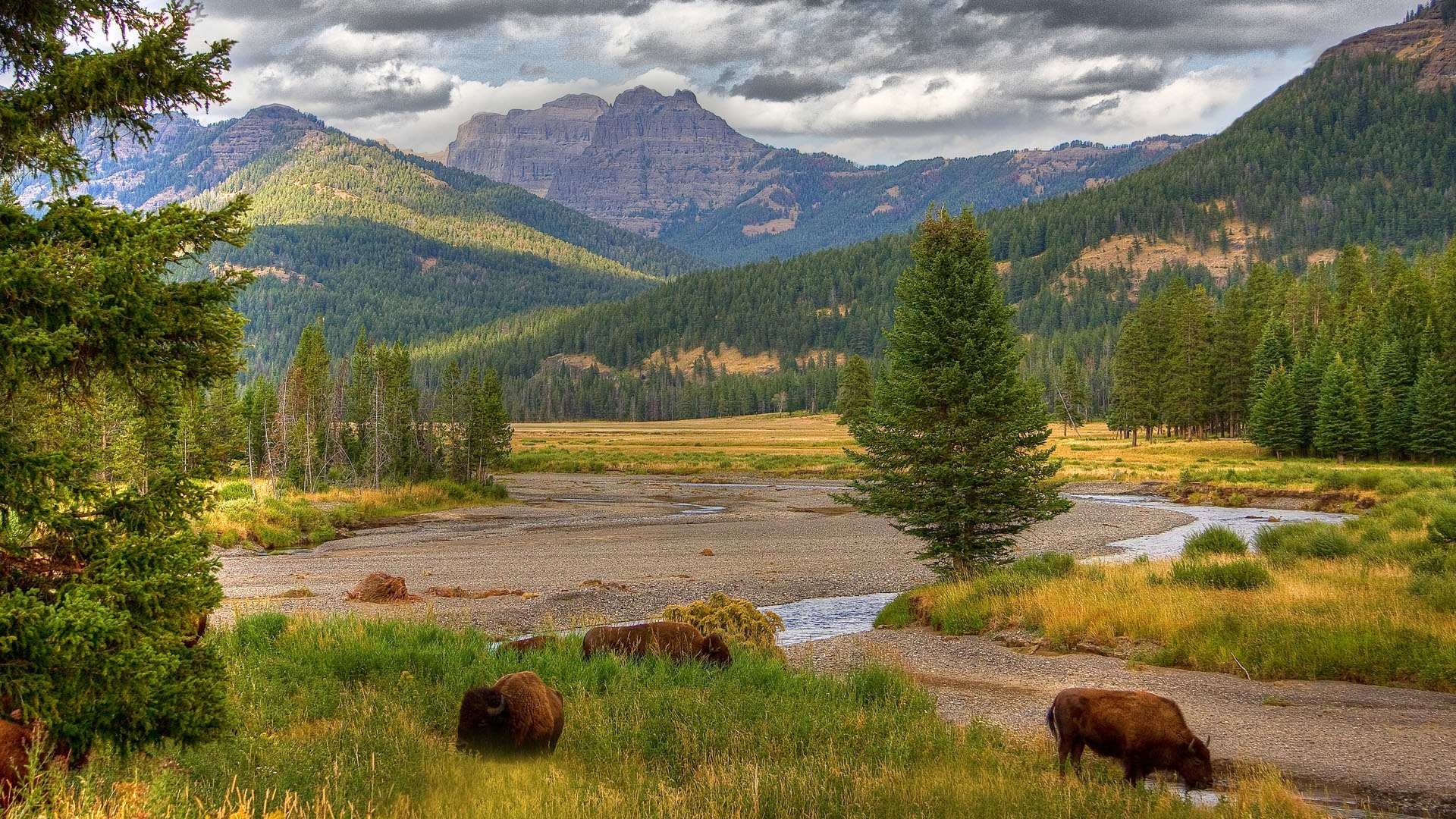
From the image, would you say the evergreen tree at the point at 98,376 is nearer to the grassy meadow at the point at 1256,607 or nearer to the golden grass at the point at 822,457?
the grassy meadow at the point at 1256,607

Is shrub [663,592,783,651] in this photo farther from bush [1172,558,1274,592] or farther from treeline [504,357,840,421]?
treeline [504,357,840,421]

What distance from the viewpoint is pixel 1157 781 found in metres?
8.83

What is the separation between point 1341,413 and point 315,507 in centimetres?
6515

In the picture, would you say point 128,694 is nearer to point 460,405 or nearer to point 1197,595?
point 1197,595

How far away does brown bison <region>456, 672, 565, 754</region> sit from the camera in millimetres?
8586

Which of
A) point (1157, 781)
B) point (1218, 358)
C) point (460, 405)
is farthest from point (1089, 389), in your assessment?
point (1157, 781)

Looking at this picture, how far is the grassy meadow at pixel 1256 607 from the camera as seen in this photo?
46.8ft

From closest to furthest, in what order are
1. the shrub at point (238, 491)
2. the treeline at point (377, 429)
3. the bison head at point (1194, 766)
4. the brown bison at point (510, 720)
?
1. the brown bison at point (510, 720)
2. the bison head at point (1194, 766)
3. the shrub at point (238, 491)
4. the treeline at point (377, 429)

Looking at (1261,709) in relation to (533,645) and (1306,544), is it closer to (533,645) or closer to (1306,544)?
(533,645)

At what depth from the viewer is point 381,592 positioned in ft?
73.5

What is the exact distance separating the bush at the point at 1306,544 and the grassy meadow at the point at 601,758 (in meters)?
17.3

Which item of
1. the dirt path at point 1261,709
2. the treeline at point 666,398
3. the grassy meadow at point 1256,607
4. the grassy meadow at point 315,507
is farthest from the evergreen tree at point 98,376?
the treeline at point 666,398

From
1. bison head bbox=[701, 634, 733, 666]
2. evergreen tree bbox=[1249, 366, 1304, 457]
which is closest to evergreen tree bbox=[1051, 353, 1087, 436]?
evergreen tree bbox=[1249, 366, 1304, 457]

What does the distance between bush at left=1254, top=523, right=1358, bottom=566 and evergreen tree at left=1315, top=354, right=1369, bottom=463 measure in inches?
1586
